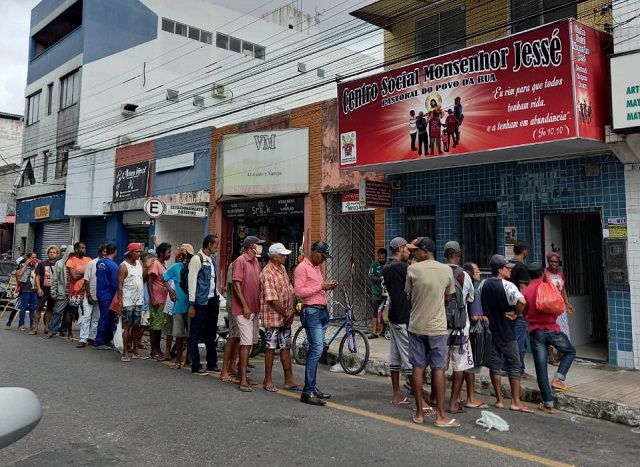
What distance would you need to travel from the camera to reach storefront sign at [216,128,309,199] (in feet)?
45.5

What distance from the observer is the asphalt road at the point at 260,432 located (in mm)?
4289

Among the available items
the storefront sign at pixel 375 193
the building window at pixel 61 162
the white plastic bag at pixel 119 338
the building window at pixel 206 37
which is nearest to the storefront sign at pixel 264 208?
the storefront sign at pixel 375 193

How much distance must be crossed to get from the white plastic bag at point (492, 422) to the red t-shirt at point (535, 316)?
129 centimetres

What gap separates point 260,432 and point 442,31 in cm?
949

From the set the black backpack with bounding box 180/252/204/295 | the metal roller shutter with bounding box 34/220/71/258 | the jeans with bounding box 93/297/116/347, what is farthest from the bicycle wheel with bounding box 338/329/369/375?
the metal roller shutter with bounding box 34/220/71/258

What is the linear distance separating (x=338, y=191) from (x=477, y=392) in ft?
22.7

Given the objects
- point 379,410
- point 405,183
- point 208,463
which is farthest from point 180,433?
point 405,183

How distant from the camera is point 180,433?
4816mm

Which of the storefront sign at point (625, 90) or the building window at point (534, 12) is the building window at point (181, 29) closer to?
the building window at point (534, 12)

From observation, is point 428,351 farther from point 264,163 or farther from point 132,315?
point 264,163

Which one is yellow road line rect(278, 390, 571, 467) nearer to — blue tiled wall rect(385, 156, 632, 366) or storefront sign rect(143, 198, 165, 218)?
blue tiled wall rect(385, 156, 632, 366)

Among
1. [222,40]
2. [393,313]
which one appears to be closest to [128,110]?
[222,40]

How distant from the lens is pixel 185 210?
16.5 meters

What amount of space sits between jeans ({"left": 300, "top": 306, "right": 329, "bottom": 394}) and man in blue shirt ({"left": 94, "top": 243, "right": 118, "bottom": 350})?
5.00 meters
